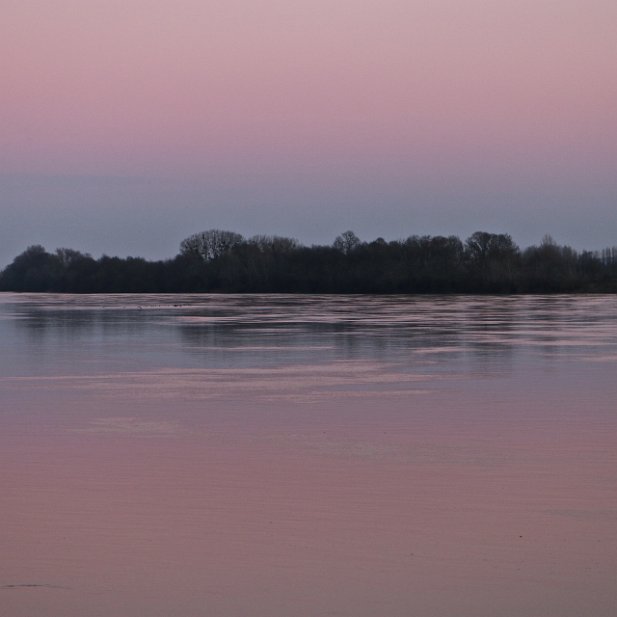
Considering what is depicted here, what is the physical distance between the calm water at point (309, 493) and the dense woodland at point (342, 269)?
60638 millimetres

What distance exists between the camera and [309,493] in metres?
6.89

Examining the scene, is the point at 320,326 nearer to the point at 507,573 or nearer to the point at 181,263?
the point at 507,573

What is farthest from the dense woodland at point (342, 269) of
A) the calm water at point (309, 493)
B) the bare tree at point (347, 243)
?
the calm water at point (309, 493)

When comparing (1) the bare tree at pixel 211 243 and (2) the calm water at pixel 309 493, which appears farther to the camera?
(1) the bare tree at pixel 211 243

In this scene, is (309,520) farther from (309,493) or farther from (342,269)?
(342,269)

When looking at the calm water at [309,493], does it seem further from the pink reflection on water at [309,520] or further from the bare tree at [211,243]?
the bare tree at [211,243]

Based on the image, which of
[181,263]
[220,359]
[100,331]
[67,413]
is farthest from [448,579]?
[181,263]

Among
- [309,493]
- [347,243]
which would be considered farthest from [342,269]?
[309,493]

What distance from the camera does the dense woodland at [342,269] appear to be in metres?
76.4

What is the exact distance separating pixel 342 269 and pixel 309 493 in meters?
80.9

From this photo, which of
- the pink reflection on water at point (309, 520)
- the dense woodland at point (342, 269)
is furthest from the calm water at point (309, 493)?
the dense woodland at point (342, 269)

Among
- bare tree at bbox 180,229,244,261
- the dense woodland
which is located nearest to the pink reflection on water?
the dense woodland

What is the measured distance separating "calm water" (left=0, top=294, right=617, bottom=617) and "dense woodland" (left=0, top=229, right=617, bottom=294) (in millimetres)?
60638

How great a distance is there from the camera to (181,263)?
9725cm
